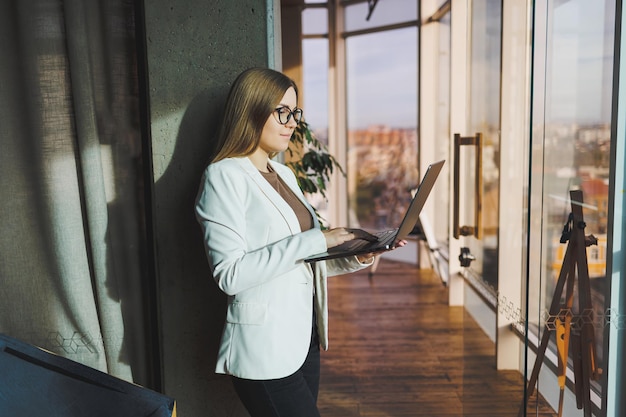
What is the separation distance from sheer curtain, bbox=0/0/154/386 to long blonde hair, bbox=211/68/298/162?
482 mm

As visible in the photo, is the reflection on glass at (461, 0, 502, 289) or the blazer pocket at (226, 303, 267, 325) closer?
the blazer pocket at (226, 303, 267, 325)

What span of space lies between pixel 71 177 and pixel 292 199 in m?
0.75

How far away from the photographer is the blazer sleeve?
1.63 metres

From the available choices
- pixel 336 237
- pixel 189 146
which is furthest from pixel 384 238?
pixel 189 146

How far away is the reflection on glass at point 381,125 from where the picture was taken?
23.7 feet

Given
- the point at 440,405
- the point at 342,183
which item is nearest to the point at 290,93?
the point at 440,405

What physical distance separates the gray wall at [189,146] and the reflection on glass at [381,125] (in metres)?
5.22

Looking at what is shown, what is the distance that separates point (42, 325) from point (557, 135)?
6.05ft

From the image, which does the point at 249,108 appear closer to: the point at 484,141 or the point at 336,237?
Answer: the point at 336,237

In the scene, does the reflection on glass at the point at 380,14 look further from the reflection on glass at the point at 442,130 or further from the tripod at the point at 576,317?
the tripod at the point at 576,317

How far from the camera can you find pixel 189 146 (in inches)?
79.6

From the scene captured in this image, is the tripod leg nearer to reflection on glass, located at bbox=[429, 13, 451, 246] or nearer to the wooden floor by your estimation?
the wooden floor

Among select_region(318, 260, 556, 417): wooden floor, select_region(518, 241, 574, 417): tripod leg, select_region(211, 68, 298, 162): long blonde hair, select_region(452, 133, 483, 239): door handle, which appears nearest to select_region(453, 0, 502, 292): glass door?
select_region(452, 133, 483, 239): door handle

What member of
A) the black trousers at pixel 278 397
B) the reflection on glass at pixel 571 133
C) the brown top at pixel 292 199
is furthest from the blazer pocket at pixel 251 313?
the reflection on glass at pixel 571 133
